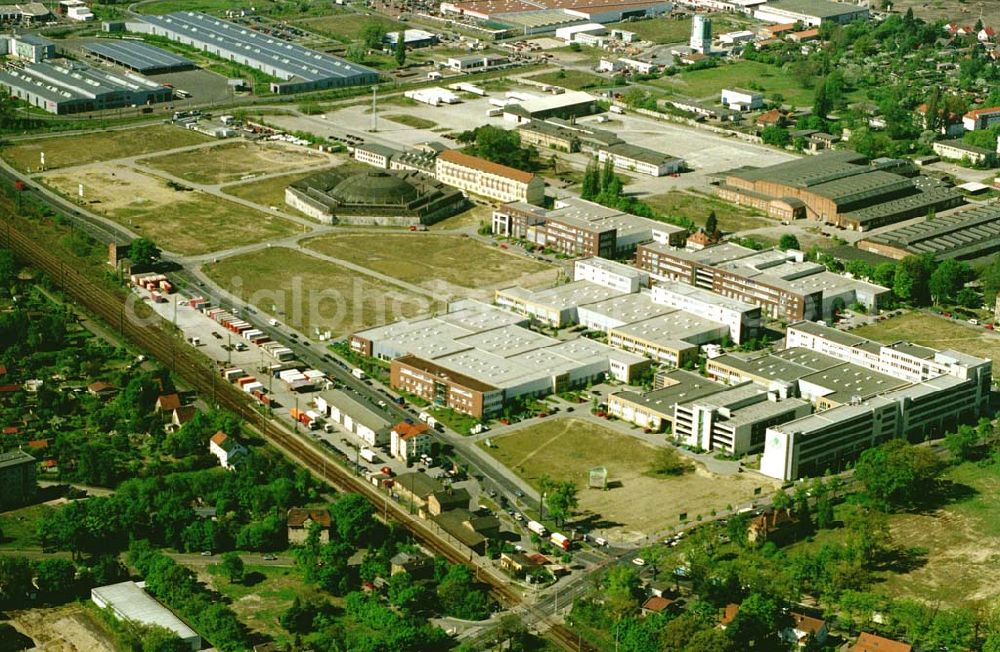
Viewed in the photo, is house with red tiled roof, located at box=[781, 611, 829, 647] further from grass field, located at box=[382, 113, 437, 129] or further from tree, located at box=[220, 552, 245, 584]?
grass field, located at box=[382, 113, 437, 129]

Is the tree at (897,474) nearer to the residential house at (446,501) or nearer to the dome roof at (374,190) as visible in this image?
the residential house at (446,501)

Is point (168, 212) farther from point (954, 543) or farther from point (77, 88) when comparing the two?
point (954, 543)

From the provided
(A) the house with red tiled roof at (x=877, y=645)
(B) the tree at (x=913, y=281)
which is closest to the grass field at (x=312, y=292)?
(B) the tree at (x=913, y=281)

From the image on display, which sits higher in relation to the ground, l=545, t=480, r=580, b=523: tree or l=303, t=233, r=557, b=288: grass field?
l=303, t=233, r=557, b=288: grass field

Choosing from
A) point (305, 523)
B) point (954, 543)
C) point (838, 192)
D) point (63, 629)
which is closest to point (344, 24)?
point (838, 192)

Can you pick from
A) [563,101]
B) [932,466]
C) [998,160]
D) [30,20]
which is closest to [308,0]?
[30,20]

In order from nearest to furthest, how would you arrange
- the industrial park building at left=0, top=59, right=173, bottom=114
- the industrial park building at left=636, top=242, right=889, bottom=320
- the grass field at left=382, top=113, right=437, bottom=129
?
the industrial park building at left=636, top=242, right=889, bottom=320, the grass field at left=382, top=113, right=437, bottom=129, the industrial park building at left=0, top=59, right=173, bottom=114

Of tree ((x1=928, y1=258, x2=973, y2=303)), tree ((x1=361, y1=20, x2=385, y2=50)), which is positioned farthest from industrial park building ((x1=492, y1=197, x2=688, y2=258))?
tree ((x1=361, y1=20, x2=385, y2=50))

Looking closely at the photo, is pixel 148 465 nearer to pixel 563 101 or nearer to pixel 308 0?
pixel 563 101
